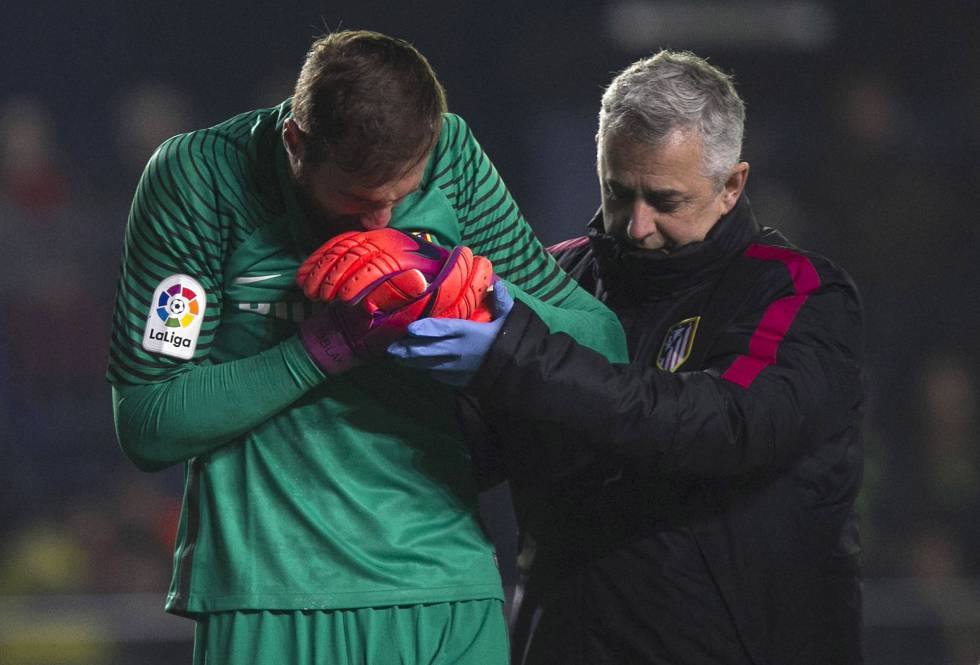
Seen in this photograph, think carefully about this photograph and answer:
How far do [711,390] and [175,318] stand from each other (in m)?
0.52

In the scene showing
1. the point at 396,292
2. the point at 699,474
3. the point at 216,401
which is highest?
the point at 396,292

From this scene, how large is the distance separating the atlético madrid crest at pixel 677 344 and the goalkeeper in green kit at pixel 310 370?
0.28 meters

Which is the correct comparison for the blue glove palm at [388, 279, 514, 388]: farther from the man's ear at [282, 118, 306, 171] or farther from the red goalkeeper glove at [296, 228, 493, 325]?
the man's ear at [282, 118, 306, 171]

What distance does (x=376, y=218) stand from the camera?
3.82 ft

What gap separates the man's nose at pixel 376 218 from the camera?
3.80 ft

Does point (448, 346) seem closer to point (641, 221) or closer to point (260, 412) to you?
point (260, 412)

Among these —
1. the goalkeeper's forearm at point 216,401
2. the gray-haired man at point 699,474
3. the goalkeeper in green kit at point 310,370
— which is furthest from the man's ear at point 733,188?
the goalkeeper's forearm at point 216,401

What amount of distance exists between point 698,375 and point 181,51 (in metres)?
3.14

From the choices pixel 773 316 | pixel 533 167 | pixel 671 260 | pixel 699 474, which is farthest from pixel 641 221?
pixel 533 167

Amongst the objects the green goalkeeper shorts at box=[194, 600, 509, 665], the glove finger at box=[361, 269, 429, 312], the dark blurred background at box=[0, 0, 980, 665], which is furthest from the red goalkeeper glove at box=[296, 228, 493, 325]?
the dark blurred background at box=[0, 0, 980, 665]

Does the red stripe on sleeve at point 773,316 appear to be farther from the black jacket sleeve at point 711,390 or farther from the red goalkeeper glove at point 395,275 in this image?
the red goalkeeper glove at point 395,275

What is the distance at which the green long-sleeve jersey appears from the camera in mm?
1141

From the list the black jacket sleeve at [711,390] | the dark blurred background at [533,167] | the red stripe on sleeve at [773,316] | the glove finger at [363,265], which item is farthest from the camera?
the dark blurred background at [533,167]

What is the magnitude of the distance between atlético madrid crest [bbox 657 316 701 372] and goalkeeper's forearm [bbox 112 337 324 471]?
468mm
